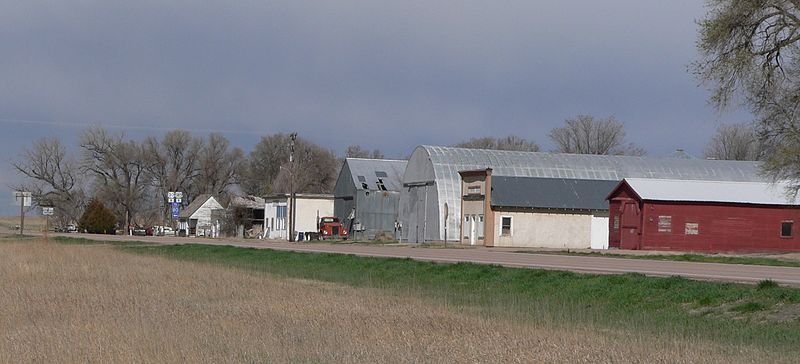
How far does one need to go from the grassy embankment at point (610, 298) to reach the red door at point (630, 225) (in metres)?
30.7

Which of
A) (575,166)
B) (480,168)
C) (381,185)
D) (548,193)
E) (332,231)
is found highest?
A: (575,166)

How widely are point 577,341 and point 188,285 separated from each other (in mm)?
13860

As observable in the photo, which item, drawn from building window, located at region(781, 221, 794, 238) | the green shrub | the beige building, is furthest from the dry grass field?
the green shrub

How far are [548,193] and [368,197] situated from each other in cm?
2359

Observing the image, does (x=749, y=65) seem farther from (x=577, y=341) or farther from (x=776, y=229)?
(x=776, y=229)

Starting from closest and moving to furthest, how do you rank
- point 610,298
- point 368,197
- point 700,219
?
point 610,298 → point 700,219 → point 368,197

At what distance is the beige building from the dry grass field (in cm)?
4866

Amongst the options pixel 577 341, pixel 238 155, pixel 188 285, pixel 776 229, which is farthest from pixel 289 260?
pixel 238 155

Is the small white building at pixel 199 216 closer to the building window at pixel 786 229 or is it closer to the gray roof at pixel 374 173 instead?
the gray roof at pixel 374 173

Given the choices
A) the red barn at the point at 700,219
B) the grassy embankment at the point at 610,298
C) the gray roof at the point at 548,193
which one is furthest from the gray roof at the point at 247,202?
the grassy embankment at the point at 610,298

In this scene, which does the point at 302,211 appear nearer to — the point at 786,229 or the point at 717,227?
the point at 717,227

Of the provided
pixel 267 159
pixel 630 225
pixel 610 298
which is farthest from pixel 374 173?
pixel 610 298

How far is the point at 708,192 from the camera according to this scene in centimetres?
6650

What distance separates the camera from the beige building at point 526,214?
7350 centimetres
